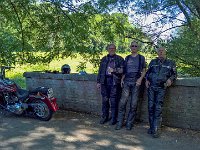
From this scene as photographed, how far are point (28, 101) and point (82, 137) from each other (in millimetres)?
2054

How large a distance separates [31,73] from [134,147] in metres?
4.34

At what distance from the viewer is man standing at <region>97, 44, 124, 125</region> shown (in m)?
7.12

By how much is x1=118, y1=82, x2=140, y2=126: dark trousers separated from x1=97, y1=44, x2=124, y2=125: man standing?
0.24 meters

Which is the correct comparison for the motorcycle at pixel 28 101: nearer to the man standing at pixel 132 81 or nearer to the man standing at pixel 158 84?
the man standing at pixel 132 81

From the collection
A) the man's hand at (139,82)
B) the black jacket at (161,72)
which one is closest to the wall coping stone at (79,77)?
the black jacket at (161,72)

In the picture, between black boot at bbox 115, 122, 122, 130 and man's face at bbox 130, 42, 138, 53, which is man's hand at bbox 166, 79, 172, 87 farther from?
black boot at bbox 115, 122, 122, 130

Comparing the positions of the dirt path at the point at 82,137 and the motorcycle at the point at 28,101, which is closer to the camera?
the dirt path at the point at 82,137

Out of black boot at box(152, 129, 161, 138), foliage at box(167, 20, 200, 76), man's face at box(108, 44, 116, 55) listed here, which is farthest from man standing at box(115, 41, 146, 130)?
foliage at box(167, 20, 200, 76)

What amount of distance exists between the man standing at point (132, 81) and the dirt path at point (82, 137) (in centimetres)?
27

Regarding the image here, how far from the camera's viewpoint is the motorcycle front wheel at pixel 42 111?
762 cm

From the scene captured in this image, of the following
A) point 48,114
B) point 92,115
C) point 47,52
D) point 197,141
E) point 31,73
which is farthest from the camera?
point 47,52

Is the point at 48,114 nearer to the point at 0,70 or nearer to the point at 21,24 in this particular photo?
the point at 0,70

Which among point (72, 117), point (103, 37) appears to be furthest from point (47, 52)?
point (72, 117)

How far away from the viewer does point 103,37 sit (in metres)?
9.50
